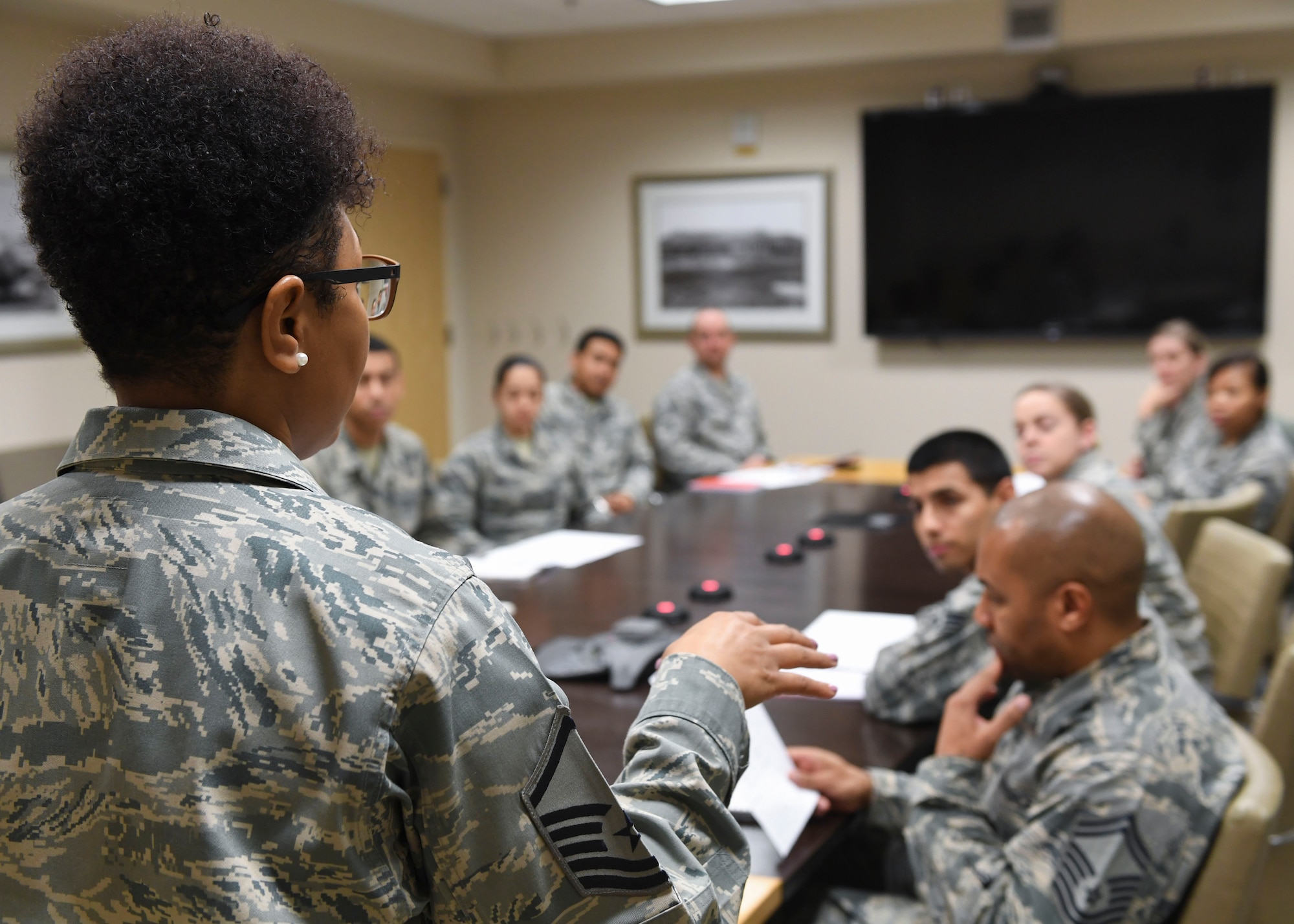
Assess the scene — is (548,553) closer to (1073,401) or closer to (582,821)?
(1073,401)

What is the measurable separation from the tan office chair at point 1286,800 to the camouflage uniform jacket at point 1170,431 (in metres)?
3.04

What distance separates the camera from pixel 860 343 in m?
6.64

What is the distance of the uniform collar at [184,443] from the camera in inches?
29.2

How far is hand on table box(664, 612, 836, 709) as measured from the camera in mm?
997

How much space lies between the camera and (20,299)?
4648 millimetres

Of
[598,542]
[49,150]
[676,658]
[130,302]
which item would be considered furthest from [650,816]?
[598,542]

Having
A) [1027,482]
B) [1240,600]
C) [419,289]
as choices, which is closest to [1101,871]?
[1240,600]

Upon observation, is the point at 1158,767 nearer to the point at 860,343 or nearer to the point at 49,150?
the point at 49,150

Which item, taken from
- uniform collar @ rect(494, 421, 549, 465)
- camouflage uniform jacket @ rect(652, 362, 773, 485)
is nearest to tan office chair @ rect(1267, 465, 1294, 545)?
camouflage uniform jacket @ rect(652, 362, 773, 485)

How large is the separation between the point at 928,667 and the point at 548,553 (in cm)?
155

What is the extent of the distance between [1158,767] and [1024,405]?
1.96 meters

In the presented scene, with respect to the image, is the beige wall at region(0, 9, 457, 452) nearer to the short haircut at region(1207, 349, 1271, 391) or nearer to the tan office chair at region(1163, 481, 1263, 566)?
the tan office chair at region(1163, 481, 1263, 566)

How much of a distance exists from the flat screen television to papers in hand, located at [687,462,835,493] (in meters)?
1.79

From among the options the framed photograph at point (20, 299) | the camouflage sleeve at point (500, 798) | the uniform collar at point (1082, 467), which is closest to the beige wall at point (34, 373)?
the framed photograph at point (20, 299)
